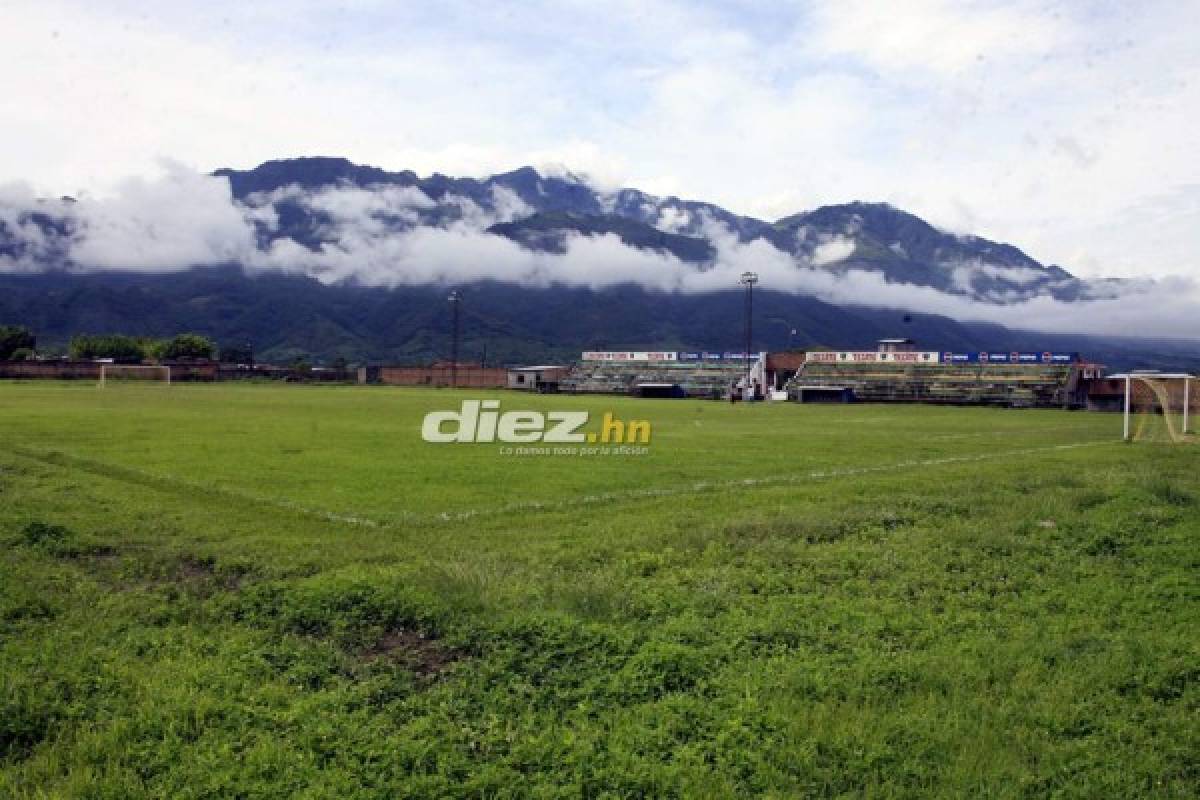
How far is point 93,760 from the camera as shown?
712 centimetres

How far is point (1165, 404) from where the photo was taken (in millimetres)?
45656

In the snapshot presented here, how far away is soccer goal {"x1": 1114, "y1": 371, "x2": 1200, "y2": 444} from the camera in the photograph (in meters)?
41.3

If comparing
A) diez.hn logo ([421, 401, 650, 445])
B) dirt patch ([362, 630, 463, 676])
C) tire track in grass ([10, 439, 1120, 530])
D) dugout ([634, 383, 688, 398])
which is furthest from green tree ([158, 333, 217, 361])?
dirt patch ([362, 630, 463, 676])

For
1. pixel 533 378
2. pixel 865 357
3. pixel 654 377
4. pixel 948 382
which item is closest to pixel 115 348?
pixel 533 378

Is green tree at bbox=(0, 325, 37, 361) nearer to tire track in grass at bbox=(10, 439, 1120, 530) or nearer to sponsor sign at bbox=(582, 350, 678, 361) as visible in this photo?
sponsor sign at bbox=(582, 350, 678, 361)

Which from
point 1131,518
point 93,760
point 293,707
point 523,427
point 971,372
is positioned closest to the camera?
point 93,760

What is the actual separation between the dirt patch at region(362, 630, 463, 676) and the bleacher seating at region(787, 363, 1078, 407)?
112569mm

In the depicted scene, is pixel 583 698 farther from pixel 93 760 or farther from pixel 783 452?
pixel 783 452

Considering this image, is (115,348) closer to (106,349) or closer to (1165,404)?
(106,349)

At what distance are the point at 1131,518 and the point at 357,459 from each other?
22635 mm

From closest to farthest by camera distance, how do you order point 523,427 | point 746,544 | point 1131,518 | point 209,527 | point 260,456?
1. point 746,544
2. point 209,527
3. point 1131,518
4. point 260,456
5. point 523,427

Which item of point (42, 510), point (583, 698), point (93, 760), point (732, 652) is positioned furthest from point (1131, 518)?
point (42, 510)

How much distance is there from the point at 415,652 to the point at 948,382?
123m

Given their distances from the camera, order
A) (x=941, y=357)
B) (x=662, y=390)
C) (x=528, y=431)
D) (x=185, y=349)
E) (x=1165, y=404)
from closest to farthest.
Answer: (x=528, y=431) → (x=1165, y=404) → (x=941, y=357) → (x=662, y=390) → (x=185, y=349)
